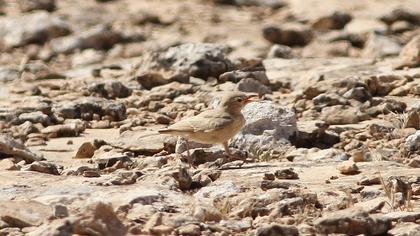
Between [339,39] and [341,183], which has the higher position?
[341,183]

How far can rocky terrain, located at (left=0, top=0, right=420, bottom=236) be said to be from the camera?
8.41m

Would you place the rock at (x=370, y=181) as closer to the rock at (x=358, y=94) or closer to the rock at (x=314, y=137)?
the rock at (x=314, y=137)

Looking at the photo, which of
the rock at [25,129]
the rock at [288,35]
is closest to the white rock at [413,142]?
the rock at [25,129]

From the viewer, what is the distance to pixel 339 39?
2145 cm

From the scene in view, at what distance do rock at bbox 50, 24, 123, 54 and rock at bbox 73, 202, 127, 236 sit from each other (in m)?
13.6

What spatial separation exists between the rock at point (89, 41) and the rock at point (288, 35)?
2.56 m

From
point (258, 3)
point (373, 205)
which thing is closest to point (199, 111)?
point (373, 205)

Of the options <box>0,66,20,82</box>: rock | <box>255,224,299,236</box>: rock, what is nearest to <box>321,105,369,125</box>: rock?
<box>255,224,299,236</box>: rock

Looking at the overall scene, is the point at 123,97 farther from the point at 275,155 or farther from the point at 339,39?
the point at 339,39

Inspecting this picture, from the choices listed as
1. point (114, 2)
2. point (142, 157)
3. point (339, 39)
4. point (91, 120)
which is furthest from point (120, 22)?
point (142, 157)

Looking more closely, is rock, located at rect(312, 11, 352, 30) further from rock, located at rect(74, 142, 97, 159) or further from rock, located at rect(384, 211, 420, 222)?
rock, located at rect(384, 211, 420, 222)

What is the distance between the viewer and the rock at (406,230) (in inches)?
312

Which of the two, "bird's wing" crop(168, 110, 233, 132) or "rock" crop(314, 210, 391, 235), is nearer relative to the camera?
"rock" crop(314, 210, 391, 235)

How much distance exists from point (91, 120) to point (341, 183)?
4.67 m
